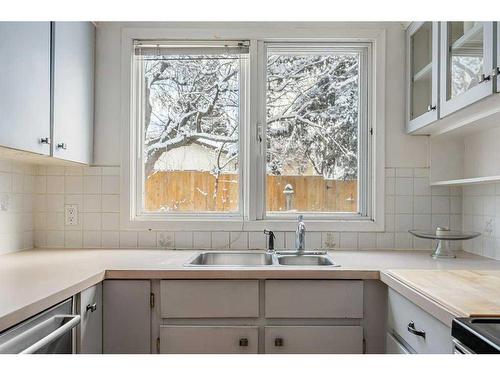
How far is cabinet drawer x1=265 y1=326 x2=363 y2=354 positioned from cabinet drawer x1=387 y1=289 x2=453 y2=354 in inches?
6.7

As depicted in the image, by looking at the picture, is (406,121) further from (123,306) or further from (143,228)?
(123,306)

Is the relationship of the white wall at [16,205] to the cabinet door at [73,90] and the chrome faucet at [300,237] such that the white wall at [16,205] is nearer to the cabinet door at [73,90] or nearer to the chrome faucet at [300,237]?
the cabinet door at [73,90]

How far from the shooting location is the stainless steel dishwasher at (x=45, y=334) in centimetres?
105

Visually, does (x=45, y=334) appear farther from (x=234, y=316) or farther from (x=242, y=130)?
(x=242, y=130)

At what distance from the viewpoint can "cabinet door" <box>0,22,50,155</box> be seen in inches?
55.9

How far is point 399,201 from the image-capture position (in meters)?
2.30

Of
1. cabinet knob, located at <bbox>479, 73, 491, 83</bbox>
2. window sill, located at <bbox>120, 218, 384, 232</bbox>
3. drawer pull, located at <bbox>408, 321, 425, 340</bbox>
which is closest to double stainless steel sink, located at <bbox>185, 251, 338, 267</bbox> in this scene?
window sill, located at <bbox>120, 218, 384, 232</bbox>

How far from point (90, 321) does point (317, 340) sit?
96 cm

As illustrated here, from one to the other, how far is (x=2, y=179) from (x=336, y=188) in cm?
187

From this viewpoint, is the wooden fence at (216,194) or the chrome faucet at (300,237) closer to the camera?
the chrome faucet at (300,237)

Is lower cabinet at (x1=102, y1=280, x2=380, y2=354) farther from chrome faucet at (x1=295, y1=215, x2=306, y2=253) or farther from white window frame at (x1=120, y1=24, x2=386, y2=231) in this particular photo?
white window frame at (x1=120, y1=24, x2=386, y2=231)

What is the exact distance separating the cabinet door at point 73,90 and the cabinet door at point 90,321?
683mm

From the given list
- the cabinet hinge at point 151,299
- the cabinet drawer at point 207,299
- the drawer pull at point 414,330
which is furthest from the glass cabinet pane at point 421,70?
the cabinet hinge at point 151,299
